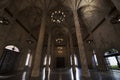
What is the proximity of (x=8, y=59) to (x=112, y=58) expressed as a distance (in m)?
16.4

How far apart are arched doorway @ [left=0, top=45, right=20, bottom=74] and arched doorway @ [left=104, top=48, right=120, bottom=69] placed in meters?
15.4

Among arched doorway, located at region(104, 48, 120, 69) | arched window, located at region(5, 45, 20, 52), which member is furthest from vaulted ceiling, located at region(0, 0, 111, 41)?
arched doorway, located at region(104, 48, 120, 69)

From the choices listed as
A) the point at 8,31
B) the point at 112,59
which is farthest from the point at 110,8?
the point at 8,31

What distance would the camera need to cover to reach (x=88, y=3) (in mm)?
12125

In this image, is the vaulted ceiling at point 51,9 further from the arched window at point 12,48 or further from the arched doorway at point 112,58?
the arched doorway at point 112,58

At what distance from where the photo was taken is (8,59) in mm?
11375

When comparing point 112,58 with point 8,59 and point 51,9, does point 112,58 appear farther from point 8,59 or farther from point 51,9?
point 8,59

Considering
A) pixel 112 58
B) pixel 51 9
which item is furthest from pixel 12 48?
pixel 112 58

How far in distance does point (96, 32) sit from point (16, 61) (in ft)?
50.8

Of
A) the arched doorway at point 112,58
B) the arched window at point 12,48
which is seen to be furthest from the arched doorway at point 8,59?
the arched doorway at point 112,58

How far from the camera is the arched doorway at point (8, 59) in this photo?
10.4 metres

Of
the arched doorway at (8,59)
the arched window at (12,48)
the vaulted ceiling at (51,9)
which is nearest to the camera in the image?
the arched doorway at (8,59)

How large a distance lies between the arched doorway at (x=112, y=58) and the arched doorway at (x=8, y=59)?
50.6 feet

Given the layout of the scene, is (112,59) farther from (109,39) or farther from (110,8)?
(110,8)
